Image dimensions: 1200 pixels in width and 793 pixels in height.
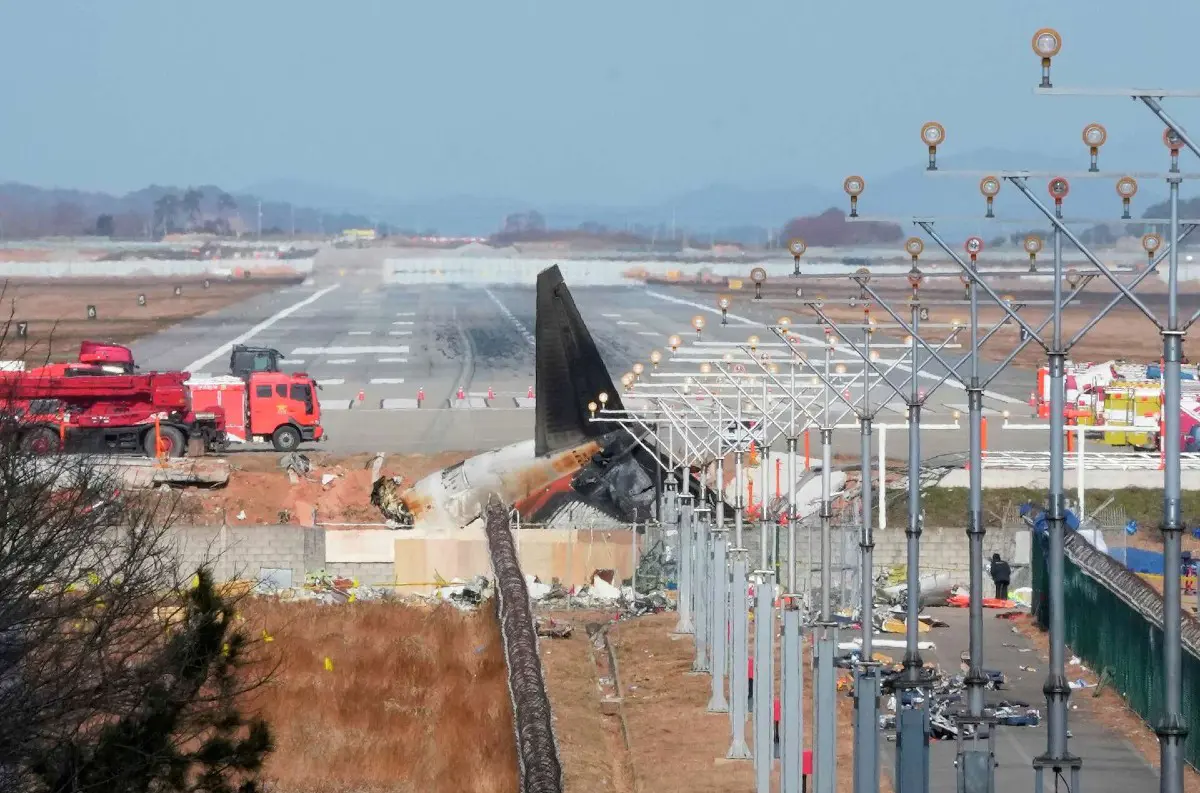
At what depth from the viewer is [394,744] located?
110 feet

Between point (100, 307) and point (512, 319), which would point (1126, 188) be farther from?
point (100, 307)

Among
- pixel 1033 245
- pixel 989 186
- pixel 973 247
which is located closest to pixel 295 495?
pixel 973 247

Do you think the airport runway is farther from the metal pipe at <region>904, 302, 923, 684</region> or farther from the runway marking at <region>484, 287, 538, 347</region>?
the metal pipe at <region>904, 302, 923, 684</region>

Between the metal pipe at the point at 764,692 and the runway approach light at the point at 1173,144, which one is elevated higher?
the runway approach light at the point at 1173,144

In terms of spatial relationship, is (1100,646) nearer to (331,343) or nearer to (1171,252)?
(1171,252)

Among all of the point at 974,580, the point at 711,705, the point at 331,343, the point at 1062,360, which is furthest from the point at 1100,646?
the point at 331,343

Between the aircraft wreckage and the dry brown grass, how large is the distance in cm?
940

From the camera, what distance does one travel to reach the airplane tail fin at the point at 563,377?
190 feet

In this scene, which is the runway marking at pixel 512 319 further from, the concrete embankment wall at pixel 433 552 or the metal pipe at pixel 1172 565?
the metal pipe at pixel 1172 565

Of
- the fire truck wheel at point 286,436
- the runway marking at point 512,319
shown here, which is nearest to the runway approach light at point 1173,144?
the fire truck wheel at point 286,436

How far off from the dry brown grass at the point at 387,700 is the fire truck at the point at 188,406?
18.1m

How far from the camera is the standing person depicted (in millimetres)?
47688

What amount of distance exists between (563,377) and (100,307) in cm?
10350

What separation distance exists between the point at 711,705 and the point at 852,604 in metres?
11.2
